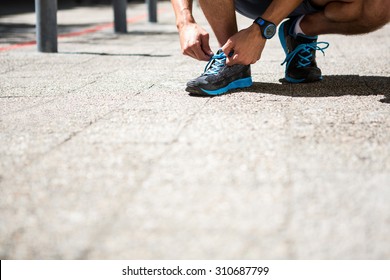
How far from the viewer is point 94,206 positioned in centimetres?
125

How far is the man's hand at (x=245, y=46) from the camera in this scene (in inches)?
94.1

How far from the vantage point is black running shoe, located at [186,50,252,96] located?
2387 mm

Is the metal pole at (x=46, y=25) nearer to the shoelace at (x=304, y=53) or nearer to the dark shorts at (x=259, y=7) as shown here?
the dark shorts at (x=259, y=7)

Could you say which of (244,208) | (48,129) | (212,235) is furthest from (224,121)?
(212,235)

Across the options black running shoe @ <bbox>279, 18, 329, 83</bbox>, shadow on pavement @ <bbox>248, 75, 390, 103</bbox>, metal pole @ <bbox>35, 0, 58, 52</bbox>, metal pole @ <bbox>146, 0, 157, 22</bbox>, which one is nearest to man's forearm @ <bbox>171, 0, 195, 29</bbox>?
shadow on pavement @ <bbox>248, 75, 390, 103</bbox>

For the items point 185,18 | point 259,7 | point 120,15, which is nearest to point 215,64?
point 185,18

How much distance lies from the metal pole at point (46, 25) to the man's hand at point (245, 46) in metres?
2.04

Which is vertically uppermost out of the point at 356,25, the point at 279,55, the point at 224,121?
the point at 356,25

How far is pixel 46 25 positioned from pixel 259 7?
1.89 meters

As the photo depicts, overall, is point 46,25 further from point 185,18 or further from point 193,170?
point 193,170

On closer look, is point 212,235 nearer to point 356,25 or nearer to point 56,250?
point 56,250

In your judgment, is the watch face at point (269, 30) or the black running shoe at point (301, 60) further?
the black running shoe at point (301, 60)

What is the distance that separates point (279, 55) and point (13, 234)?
2.94 m

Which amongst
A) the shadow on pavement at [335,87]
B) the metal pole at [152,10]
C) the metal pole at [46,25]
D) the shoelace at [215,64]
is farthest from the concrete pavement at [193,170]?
the metal pole at [152,10]
